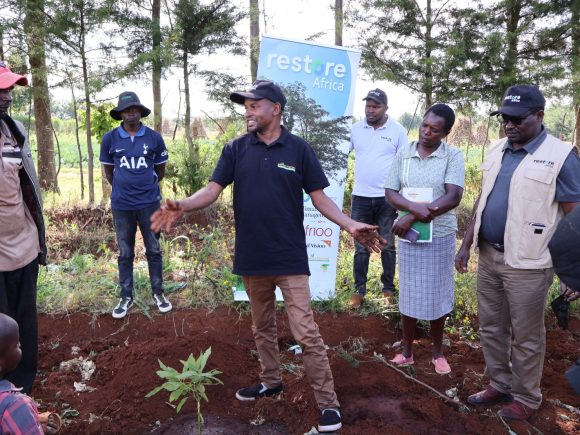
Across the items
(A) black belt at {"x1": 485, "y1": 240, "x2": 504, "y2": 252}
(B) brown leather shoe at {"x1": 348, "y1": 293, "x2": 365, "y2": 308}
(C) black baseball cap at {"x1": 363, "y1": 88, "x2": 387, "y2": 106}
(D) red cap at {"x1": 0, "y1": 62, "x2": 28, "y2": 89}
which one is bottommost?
(B) brown leather shoe at {"x1": 348, "y1": 293, "x2": 365, "y2": 308}

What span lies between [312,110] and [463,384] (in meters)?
2.66

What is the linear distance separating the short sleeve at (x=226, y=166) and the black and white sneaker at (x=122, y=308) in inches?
83.2

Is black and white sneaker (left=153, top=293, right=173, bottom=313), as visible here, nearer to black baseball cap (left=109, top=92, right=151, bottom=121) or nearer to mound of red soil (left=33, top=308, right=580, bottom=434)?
mound of red soil (left=33, top=308, right=580, bottom=434)

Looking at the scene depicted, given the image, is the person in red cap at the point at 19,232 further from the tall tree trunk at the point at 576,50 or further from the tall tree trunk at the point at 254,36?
the tall tree trunk at the point at 576,50

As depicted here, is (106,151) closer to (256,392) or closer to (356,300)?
(256,392)

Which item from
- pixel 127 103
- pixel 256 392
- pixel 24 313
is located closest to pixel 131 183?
pixel 127 103

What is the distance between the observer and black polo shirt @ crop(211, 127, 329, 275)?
9.98 ft

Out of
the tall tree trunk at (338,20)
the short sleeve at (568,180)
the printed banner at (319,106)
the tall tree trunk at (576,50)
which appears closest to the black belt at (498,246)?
the short sleeve at (568,180)

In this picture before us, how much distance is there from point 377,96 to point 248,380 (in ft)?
9.35

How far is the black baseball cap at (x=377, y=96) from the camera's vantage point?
4.89 meters

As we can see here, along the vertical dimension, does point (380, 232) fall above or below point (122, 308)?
above

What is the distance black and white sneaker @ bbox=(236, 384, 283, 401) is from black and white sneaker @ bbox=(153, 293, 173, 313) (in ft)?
4.96

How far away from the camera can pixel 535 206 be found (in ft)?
9.95

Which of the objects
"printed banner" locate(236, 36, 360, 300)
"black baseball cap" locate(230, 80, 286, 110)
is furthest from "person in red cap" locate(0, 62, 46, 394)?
"printed banner" locate(236, 36, 360, 300)
